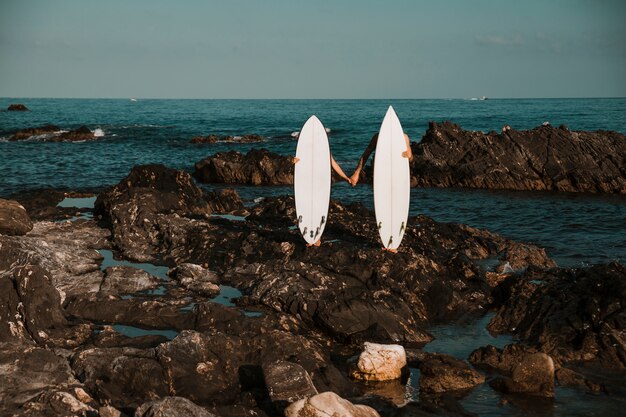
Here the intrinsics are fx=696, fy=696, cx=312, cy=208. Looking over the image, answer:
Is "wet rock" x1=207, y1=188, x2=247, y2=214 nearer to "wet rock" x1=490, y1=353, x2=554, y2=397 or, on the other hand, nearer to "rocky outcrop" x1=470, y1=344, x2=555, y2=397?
"rocky outcrop" x1=470, y1=344, x2=555, y2=397

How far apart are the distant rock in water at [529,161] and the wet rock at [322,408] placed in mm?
20619

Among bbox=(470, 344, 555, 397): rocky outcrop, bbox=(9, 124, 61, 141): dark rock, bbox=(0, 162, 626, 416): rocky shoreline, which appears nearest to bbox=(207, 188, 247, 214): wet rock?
bbox=(0, 162, 626, 416): rocky shoreline

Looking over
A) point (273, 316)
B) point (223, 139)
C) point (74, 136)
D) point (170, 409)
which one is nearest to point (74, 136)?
point (74, 136)

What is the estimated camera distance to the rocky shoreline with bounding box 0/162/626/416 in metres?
7.65

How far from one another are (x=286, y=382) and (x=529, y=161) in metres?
21.5

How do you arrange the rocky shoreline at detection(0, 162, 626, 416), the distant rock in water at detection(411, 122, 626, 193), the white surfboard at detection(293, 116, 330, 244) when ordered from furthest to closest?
1. the distant rock in water at detection(411, 122, 626, 193)
2. the white surfboard at detection(293, 116, 330, 244)
3. the rocky shoreline at detection(0, 162, 626, 416)

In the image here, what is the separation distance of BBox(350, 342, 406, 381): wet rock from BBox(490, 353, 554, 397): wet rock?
1154mm

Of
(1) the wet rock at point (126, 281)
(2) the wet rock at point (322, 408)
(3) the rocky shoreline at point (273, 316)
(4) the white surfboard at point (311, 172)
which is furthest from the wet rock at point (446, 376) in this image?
(1) the wet rock at point (126, 281)

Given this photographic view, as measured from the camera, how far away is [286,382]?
744cm

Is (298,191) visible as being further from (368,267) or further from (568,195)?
(568,195)

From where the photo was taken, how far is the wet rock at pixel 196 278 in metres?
11.3

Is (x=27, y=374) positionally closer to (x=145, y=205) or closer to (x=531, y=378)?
(x=531, y=378)

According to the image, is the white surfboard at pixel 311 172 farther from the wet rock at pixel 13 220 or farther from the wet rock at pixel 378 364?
the wet rock at pixel 13 220

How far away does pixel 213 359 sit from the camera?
26.7 feet
